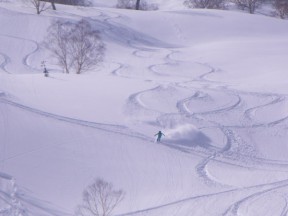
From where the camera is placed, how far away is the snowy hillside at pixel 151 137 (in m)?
17.8

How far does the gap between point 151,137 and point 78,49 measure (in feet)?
44.4

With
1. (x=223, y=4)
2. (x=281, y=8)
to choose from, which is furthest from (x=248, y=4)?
(x=281, y=8)

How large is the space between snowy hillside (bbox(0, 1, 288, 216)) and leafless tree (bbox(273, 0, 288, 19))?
27458mm

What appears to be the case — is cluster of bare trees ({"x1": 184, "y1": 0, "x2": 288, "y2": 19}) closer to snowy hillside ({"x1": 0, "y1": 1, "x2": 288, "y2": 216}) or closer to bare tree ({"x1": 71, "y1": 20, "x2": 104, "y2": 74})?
snowy hillside ({"x1": 0, "y1": 1, "x2": 288, "y2": 216})

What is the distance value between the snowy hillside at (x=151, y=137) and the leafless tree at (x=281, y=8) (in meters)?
27.5

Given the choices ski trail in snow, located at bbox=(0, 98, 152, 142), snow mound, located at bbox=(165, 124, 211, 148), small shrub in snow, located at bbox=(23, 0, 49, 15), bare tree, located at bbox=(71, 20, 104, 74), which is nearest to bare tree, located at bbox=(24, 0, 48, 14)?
small shrub in snow, located at bbox=(23, 0, 49, 15)

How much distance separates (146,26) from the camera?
49.7 m

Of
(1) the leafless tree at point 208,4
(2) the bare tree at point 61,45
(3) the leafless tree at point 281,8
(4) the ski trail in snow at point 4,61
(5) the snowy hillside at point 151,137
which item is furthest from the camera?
(1) the leafless tree at point 208,4

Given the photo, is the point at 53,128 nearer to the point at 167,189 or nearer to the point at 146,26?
the point at 167,189

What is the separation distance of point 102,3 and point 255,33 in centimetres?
3420

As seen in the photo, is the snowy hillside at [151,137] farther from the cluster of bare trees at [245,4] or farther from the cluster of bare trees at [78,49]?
the cluster of bare trees at [245,4]

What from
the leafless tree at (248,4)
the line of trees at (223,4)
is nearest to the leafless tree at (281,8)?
the line of trees at (223,4)

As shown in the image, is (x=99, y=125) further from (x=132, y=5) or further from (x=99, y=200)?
(x=132, y=5)

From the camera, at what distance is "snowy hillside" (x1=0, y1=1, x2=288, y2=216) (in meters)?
17.8
